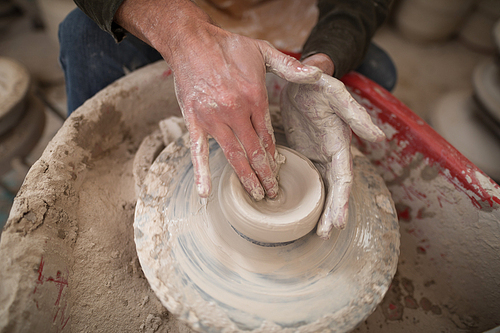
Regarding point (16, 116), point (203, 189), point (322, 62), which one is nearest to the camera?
point (203, 189)

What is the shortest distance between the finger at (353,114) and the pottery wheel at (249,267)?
349 millimetres

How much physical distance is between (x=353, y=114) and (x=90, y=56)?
4.15 ft

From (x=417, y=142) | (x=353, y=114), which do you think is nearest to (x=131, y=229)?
(x=353, y=114)

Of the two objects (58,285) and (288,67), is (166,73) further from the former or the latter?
(58,285)

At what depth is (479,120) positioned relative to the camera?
7.08 feet

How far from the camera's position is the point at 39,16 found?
11.2 feet

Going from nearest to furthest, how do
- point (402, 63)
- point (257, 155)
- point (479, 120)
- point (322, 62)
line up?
point (257, 155) → point (322, 62) → point (479, 120) → point (402, 63)

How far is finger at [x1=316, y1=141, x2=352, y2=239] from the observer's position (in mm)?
969

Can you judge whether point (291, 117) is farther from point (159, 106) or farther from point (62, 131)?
point (62, 131)

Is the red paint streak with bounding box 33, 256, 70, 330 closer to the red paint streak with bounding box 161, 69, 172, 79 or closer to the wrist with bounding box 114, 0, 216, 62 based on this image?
the wrist with bounding box 114, 0, 216, 62

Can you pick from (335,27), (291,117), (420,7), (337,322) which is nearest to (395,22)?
(420,7)

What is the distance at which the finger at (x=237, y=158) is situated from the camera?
37.1 inches

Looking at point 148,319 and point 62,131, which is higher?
point 62,131

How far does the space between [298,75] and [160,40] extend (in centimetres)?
51
